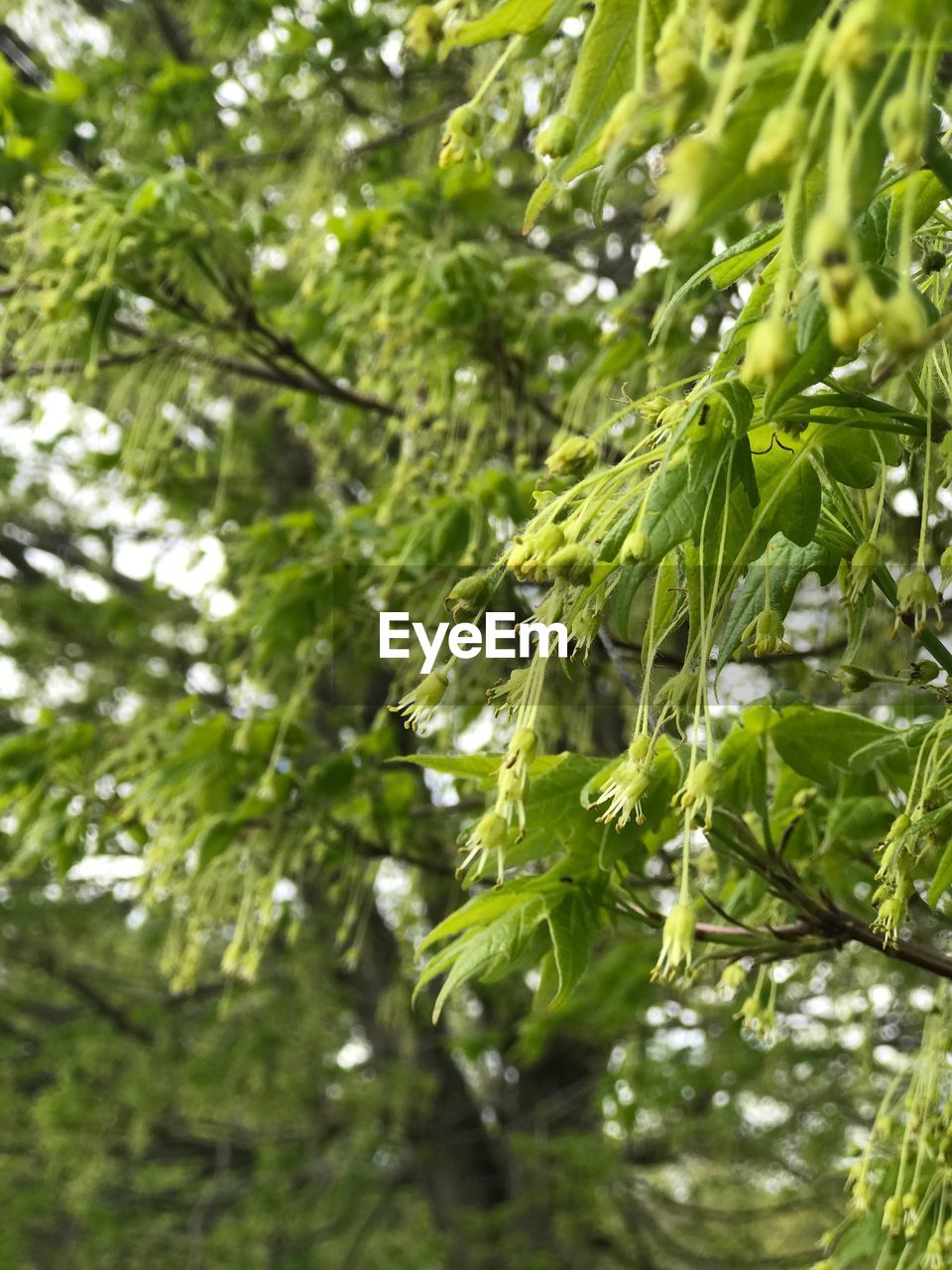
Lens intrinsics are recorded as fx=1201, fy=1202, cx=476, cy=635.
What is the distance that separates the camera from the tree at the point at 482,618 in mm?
737

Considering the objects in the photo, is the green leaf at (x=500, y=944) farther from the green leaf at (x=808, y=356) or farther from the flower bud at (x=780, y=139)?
the flower bud at (x=780, y=139)

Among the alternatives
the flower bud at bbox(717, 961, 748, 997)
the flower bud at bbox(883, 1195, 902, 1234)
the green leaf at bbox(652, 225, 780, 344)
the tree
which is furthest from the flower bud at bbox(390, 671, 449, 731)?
the flower bud at bbox(883, 1195, 902, 1234)

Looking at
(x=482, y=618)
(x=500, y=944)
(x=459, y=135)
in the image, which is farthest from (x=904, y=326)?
(x=482, y=618)

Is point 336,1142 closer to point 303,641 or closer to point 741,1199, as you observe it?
point 741,1199

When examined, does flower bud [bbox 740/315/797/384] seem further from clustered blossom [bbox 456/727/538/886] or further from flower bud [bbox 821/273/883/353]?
clustered blossom [bbox 456/727/538/886]

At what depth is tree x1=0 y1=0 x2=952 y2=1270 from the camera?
74cm

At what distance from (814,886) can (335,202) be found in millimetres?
2373

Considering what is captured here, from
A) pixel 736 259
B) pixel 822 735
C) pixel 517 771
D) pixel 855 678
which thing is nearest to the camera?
pixel 517 771

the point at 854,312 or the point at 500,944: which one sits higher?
the point at 854,312

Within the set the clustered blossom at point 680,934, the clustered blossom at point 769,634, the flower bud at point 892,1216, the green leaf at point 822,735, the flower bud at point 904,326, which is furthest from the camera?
the flower bud at point 892,1216

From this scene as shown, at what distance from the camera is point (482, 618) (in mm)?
1967

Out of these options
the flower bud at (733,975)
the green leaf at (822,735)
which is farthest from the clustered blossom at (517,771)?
the flower bud at (733,975)

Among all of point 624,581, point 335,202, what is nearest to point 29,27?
point 335,202

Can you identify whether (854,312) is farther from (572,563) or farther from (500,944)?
(500,944)
